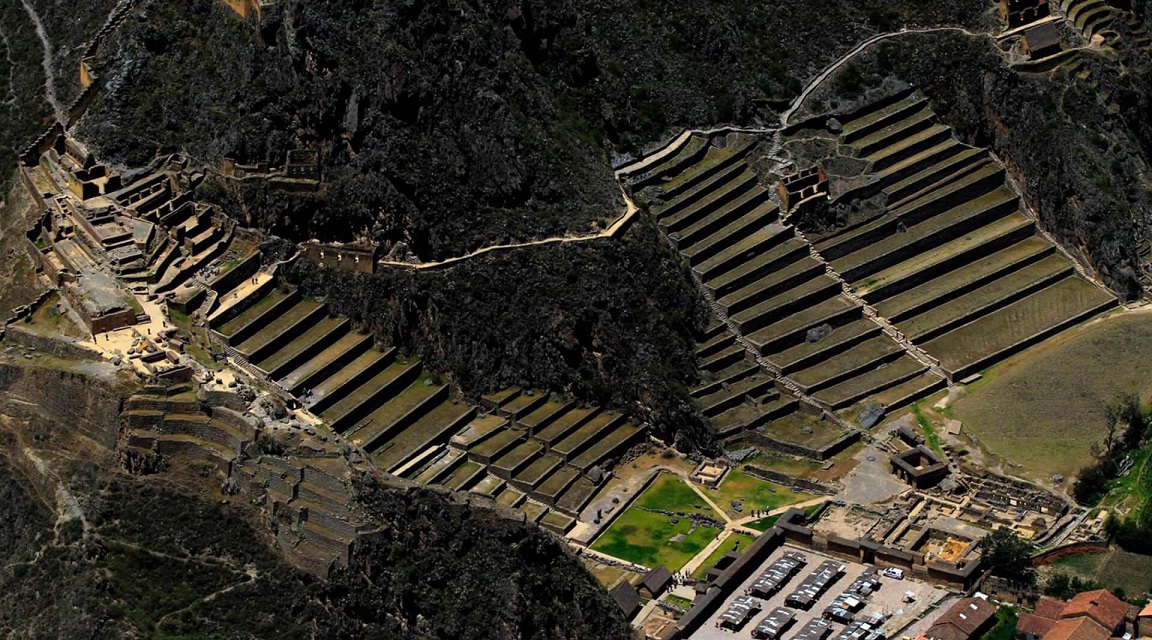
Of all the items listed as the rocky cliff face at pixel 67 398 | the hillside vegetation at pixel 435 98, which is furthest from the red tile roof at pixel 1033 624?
the rocky cliff face at pixel 67 398

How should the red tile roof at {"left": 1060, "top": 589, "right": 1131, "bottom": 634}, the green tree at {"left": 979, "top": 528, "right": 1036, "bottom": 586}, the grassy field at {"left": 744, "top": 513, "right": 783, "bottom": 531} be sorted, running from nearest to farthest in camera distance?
the red tile roof at {"left": 1060, "top": 589, "right": 1131, "bottom": 634}
the green tree at {"left": 979, "top": 528, "right": 1036, "bottom": 586}
the grassy field at {"left": 744, "top": 513, "right": 783, "bottom": 531}

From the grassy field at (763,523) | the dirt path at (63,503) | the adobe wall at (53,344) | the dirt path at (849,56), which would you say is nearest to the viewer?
the dirt path at (63,503)

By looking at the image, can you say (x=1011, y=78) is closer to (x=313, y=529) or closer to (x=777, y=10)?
(x=777, y=10)

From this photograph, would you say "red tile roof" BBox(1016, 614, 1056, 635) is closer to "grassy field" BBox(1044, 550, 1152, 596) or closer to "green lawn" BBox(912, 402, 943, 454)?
"grassy field" BBox(1044, 550, 1152, 596)

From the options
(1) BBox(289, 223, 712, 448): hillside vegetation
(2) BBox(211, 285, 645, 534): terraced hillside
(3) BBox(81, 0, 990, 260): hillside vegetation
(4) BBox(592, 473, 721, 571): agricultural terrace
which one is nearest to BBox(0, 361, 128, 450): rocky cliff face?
(2) BBox(211, 285, 645, 534): terraced hillside

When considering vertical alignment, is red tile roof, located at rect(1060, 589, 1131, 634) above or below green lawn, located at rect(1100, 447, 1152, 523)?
below

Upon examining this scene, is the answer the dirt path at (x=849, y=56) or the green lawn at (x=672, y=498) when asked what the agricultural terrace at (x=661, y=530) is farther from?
the dirt path at (x=849, y=56)

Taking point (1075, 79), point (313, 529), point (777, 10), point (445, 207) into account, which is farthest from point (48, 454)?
point (1075, 79)
